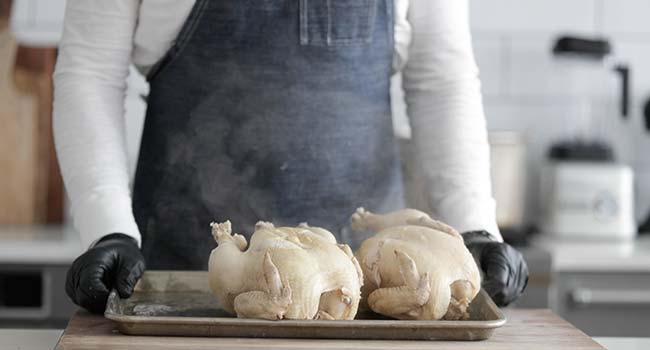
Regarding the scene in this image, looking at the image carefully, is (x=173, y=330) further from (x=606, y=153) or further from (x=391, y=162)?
(x=606, y=153)

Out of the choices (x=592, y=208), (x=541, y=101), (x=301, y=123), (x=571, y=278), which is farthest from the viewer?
(x=541, y=101)

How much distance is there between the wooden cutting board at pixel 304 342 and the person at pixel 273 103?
0.33m

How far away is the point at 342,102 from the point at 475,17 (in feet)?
4.20

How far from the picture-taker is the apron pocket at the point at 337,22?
1.42 meters

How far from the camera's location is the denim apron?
142 cm

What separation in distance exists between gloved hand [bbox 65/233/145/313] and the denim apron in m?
0.34

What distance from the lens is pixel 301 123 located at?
1.44 metres

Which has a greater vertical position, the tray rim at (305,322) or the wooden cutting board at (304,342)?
the tray rim at (305,322)

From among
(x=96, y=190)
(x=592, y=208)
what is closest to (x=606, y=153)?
(x=592, y=208)

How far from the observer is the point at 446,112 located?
141 cm

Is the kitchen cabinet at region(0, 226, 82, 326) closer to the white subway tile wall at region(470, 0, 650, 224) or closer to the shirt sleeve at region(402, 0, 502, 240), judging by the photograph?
the shirt sleeve at region(402, 0, 502, 240)

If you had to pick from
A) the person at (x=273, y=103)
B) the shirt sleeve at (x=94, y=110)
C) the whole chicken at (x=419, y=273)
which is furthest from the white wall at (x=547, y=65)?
the whole chicken at (x=419, y=273)

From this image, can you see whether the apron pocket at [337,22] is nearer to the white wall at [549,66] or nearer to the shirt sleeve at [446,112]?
the shirt sleeve at [446,112]

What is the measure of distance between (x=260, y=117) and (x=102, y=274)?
0.42m
